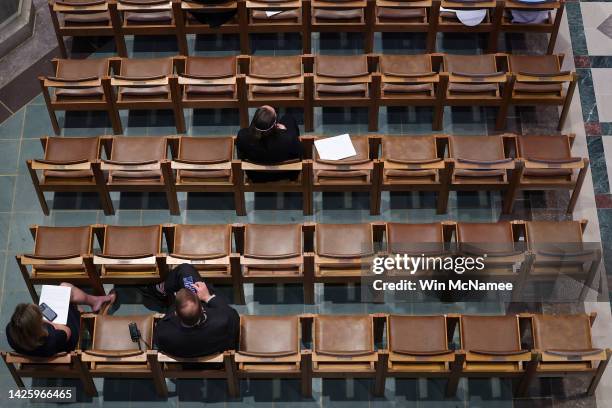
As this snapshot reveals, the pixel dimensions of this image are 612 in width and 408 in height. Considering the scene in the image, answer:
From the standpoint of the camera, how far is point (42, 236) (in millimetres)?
6871

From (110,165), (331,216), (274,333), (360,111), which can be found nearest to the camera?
(274,333)

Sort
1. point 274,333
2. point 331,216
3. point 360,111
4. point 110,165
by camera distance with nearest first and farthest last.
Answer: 1. point 274,333
2. point 110,165
3. point 331,216
4. point 360,111

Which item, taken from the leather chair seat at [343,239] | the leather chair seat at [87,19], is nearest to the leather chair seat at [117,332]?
the leather chair seat at [343,239]

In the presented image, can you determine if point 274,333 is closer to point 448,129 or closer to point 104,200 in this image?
point 104,200

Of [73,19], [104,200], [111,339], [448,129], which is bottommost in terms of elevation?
[111,339]

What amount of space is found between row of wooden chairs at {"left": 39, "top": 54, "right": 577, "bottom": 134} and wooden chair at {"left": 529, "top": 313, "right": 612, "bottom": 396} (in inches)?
76.5

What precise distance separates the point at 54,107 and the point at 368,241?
9.40ft

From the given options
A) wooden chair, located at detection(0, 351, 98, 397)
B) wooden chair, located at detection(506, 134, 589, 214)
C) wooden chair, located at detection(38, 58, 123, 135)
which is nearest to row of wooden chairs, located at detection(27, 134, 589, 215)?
wooden chair, located at detection(506, 134, 589, 214)

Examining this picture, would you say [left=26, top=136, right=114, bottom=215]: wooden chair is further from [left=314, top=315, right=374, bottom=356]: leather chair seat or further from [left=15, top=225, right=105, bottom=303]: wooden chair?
[left=314, top=315, right=374, bottom=356]: leather chair seat

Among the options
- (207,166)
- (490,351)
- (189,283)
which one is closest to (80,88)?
(207,166)

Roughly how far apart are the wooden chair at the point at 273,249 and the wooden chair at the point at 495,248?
1184 millimetres

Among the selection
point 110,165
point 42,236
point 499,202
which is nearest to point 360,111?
point 499,202

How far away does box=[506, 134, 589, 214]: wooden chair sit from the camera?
684 centimetres

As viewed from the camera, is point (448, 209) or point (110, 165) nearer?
point (110, 165)
